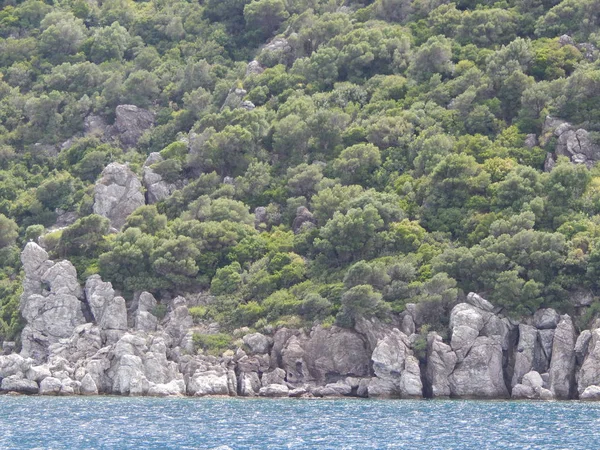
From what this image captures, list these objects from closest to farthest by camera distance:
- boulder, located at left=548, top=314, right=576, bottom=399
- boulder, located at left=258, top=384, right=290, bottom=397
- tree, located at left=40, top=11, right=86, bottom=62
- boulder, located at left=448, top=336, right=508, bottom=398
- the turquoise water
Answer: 1. the turquoise water
2. boulder, located at left=548, top=314, right=576, bottom=399
3. boulder, located at left=448, top=336, right=508, bottom=398
4. boulder, located at left=258, top=384, right=290, bottom=397
5. tree, located at left=40, top=11, right=86, bottom=62

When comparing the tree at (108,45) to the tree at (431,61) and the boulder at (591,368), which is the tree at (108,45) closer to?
the tree at (431,61)

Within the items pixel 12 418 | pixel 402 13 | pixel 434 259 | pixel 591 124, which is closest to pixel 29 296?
pixel 12 418

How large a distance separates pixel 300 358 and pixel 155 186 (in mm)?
26316

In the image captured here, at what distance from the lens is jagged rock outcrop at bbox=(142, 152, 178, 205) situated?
8838 centimetres

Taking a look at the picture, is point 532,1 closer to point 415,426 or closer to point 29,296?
point 29,296

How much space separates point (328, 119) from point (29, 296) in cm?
2951

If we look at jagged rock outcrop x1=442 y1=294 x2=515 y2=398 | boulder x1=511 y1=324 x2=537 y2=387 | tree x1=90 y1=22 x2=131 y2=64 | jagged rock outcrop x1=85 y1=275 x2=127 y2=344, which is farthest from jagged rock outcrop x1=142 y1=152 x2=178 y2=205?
boulder x1=511 y1=324 x2=537 y2=387

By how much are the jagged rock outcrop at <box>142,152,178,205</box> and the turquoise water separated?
28290 mm

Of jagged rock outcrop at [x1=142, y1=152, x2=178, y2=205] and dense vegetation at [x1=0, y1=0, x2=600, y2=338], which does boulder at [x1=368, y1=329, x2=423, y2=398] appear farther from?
jagged rock outcrop at [x1=142, y1=152, x2=178, y2=205]

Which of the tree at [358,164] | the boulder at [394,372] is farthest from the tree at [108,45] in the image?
the boulder at [394,372]

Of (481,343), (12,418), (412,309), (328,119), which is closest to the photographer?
(12,418)

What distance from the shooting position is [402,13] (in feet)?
355

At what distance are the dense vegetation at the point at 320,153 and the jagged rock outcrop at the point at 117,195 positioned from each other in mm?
2311

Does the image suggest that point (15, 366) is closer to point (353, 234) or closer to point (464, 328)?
point (353, 234)
